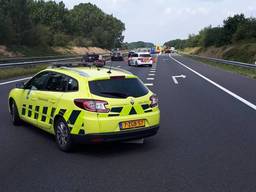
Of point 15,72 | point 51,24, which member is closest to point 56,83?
point 15,72

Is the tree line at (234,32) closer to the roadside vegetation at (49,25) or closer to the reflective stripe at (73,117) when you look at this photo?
the roadside vegetation at (49,25)

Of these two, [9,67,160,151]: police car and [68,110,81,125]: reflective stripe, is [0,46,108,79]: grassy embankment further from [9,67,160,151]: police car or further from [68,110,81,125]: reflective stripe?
[68,110,81,125]: reflective stripe

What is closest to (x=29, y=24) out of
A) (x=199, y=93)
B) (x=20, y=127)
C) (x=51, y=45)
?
(x=51, y=45)

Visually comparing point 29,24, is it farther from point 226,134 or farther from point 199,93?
point 226,134

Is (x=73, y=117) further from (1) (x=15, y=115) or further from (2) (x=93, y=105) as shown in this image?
(1) (x=15, y=115)

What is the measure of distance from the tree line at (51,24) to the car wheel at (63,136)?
23532 millimetres

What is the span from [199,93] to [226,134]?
7621 mm

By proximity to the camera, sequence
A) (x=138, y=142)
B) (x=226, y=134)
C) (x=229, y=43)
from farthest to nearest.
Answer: (x=229, y=43)
(x=226, y=134)
(x=138, y=142)

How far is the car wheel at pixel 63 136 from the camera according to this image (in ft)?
22.7

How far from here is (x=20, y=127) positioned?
9.18m

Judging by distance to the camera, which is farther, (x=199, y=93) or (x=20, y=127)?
(x=199, y=93)

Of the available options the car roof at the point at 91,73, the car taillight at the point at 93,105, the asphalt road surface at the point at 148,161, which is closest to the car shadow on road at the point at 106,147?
the asphalt road surface at the point at 148,161

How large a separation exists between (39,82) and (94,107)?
2.11 metres

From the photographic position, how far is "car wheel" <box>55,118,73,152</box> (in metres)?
6.91
